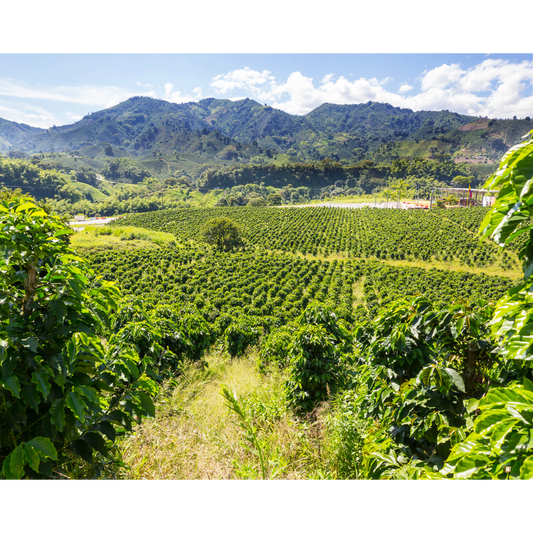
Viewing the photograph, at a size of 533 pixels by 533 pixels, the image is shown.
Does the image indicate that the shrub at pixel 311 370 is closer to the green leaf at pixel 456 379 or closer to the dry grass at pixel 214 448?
the dry grass at pixel 214 448

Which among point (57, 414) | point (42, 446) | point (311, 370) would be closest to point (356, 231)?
point (311, 370)

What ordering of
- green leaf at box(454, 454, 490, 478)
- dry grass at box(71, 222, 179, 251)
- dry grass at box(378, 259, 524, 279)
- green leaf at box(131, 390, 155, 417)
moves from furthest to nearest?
dry grass at box(71, 222, 179, 251) < dry grass at box(378, 259, 524, 279) < green leaf at box(131, 390, 155, 417) < green leaf at box(454, 454, 490, 478)

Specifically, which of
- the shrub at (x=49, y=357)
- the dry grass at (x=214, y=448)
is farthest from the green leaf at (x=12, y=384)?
the dry grass at (x=214, y=448)

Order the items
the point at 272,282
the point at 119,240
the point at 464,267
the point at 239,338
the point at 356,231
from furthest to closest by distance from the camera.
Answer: the point at 356,231 → the point at 119,240 → the point at 464,267 → the point at 272,282 → the point at 239,338

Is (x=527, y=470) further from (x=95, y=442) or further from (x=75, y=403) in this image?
(x=95, y=442)

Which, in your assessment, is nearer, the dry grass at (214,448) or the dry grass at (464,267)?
the dry grass at (214,448)

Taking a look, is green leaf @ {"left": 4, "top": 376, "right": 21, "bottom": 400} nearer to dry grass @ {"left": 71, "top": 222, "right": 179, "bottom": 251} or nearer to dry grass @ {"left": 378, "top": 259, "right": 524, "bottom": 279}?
dry grass @ {"left": 378, "top": 259, "right": 524, "bottom": 279}

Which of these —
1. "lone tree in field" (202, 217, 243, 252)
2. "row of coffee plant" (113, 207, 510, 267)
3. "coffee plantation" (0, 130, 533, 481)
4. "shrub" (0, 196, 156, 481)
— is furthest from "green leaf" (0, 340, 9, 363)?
"lone tree in field" (202, 217, 243, 252)

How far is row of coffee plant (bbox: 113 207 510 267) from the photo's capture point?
42.0 metres

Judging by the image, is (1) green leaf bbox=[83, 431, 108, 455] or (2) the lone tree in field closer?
(1) green leaf bbox=[83, 431, 108, 455]

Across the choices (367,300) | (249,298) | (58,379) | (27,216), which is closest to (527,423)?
(58,379)

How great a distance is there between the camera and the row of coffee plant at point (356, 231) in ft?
138

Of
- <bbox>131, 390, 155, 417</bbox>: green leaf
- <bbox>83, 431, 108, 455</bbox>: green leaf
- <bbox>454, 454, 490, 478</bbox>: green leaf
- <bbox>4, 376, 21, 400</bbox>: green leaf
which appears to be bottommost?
<bbox>83, 431, 108, 455</bbox>: green leaf

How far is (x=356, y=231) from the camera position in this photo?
55.1 meters
